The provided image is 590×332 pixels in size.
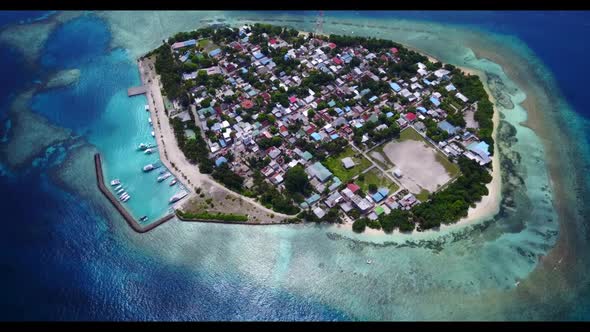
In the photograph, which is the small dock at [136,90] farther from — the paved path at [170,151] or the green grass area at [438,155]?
the green grass area at [438,155]

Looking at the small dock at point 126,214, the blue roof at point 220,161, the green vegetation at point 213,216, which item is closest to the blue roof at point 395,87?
the blue roof at point 220,161

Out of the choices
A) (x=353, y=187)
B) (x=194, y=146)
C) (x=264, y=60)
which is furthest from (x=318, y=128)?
(x=264, y=60)

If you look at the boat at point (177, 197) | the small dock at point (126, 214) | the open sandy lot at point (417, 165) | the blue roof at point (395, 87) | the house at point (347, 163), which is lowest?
the small dock at point (126, 214)

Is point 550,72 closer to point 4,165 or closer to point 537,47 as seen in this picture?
point 537,47

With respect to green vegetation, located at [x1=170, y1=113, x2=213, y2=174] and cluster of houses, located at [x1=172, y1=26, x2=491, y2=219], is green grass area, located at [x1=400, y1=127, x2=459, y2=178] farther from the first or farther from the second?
green vegetation, located at [x1=170, y1=113, x2=213, y2=174]

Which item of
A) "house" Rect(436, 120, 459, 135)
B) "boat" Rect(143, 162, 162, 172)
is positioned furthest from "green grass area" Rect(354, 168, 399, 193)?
"boat" Rect(143, 162, 162, 172)

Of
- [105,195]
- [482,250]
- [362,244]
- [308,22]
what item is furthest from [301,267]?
[308,22]
